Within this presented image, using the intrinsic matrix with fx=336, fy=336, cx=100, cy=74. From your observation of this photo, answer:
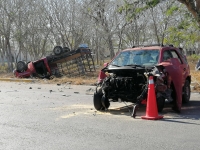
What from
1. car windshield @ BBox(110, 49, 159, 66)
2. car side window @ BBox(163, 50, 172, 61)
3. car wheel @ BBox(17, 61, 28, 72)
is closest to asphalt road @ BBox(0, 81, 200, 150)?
car windshield @ BBox(110, 49, 159, 66)

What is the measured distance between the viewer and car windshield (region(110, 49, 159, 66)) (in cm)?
890

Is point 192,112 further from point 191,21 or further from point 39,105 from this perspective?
point 191,21

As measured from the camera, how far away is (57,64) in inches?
849

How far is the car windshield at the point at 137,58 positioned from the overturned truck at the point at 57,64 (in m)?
11.4

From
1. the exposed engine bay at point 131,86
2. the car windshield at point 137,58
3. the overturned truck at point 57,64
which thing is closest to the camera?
the exposed engine bay at point 131,86

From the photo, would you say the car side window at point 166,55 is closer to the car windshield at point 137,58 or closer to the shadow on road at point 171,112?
the car windshield at point 137,58

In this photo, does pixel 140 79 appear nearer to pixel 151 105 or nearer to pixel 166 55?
pixel 151 105

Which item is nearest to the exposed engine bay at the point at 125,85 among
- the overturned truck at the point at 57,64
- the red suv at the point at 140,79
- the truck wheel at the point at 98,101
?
the red suv at the point at 140,79

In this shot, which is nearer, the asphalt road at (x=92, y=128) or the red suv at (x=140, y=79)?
the asphalt road at (x=92, y=128)

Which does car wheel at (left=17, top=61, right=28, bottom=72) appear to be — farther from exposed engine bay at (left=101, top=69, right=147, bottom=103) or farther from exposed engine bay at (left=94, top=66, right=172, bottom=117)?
exposed engine bay at (left=101, top=69, right=147, bottom=103)

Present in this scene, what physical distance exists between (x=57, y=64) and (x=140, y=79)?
13822 millimetres

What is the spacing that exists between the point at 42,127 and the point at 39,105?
3117 mm

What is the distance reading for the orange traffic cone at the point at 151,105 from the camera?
742 cm

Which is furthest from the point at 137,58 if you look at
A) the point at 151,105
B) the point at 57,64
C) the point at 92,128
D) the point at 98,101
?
the point at 57,64
